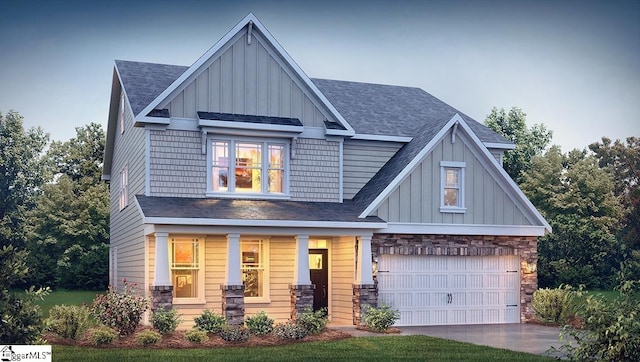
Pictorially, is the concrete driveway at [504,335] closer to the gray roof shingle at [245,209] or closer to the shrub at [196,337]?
the gray roof shingle at [245,209]

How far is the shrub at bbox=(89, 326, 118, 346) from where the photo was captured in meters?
17.7

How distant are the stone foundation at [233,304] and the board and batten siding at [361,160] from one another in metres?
5.85

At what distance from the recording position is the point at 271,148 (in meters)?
24.4

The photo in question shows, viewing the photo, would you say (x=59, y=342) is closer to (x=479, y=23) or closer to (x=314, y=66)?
(x=479, y=23)

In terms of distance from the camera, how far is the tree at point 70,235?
47219 mm

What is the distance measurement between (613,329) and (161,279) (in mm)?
11600

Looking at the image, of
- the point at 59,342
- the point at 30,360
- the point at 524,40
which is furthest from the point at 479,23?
the point at 30,360

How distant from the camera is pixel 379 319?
21.8 m

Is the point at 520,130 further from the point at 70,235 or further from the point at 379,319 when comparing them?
the point at 379,319

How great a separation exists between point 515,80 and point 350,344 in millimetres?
23851

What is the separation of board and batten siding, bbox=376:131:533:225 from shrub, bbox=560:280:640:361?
9.49 meters

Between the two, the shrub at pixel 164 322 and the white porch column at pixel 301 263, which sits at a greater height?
the white porch column at pixel 301 263

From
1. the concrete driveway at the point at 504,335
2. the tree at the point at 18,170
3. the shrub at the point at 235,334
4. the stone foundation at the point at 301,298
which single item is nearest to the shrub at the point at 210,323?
the shrub at the point at 235,334

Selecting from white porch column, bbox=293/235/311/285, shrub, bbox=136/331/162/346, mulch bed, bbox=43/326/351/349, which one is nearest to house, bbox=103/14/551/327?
white porch column, bbox=293/235/311/285
